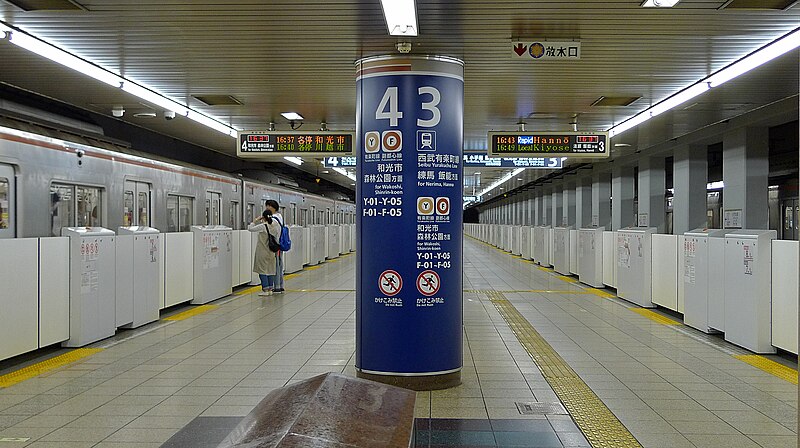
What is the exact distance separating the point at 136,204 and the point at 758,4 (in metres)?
8.78

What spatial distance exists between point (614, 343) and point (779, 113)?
15.1 feet

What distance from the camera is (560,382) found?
631cm

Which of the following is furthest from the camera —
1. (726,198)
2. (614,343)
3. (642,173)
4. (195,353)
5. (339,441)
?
(642,173)

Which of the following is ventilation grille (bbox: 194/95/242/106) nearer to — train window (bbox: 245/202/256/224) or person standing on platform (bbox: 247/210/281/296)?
person standing on platform (bbox: 247/210/281/296)

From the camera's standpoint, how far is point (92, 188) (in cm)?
894

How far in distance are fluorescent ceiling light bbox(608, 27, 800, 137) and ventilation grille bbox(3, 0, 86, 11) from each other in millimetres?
6387

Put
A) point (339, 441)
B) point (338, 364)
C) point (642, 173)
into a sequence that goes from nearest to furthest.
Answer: point (339, 441), point (338, 364), point (642, 173)

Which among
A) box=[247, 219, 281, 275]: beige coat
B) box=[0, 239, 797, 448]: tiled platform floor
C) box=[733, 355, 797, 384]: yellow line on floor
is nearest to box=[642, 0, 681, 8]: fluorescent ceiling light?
box=[0, 239, 797, 448]: tiled platform floor

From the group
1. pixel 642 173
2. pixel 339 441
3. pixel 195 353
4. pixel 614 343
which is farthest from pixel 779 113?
pixel 339 441

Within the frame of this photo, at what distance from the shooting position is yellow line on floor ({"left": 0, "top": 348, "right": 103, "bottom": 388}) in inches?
247

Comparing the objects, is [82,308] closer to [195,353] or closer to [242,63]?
[195,353]

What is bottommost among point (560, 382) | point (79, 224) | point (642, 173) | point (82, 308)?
point (560, 382)

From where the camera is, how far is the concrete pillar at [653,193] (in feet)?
51.0

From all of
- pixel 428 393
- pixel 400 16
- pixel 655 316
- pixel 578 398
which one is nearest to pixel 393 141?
pixel 400 16
